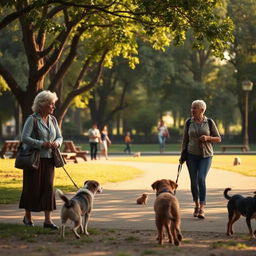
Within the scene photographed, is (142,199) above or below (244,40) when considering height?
below

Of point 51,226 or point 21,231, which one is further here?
point 51,226

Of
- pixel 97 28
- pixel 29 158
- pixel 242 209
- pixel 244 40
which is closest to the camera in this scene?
pixel 242 209

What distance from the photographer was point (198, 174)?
10766 millimetres

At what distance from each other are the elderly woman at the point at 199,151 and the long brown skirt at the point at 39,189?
254 cm

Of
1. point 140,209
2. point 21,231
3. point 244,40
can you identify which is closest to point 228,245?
point 21,231

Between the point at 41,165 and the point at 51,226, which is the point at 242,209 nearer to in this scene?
the point at 51,226

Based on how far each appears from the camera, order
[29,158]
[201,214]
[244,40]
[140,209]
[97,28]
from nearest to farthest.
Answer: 1. [29,158]
2. [201,214]
3. [140,209]
4. [97,28]
5. [244,40]

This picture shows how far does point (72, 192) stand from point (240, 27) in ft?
137

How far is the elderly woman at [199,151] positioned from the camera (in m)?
10.7

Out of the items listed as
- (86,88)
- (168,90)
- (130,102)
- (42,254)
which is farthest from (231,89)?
(42,254)

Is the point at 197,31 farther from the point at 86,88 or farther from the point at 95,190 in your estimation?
the point at 86,88

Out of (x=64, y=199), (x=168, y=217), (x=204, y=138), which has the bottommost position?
(x=168, y=217)

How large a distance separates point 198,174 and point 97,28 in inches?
551

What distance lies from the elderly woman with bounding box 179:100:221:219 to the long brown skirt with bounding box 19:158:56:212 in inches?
100
